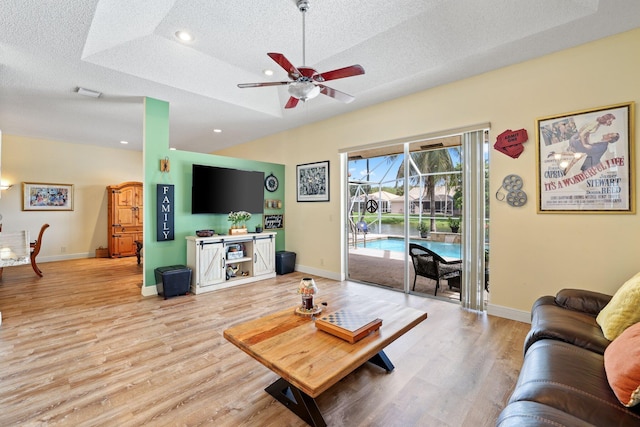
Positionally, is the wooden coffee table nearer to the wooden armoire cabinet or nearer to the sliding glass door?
the sliding glass door

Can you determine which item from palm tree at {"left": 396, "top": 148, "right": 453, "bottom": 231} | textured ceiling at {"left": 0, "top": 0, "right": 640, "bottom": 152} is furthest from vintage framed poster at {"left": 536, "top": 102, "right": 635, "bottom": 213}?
palm tree at {"left": 396, "top": 148, "right": 453, "bottom": 231}

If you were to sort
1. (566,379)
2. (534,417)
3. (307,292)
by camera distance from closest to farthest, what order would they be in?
(534,417), (566,379), (307,292)

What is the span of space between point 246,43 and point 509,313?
14.4 ft

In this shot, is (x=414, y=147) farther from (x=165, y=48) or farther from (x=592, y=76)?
(x=165, y=48)

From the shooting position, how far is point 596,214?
2.75 metres

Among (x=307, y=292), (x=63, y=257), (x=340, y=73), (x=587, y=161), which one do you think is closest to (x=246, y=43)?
(x=340, y=73)

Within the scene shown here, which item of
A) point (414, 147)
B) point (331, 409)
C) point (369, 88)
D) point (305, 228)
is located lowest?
point (331, 409)

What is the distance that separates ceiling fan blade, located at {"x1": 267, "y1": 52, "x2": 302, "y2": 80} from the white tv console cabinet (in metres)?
2.96

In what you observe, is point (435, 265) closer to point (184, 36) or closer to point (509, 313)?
point (509, 313)

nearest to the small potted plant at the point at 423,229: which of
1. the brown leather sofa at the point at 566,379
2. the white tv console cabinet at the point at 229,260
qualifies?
the brown leather sofa at the point at 566,379

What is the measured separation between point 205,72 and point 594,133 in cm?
455

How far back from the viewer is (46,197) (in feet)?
21.3

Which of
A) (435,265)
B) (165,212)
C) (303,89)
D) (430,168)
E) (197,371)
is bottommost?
(197,371)

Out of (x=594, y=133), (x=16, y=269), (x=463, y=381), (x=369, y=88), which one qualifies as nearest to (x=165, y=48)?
(x=369, y=88)
